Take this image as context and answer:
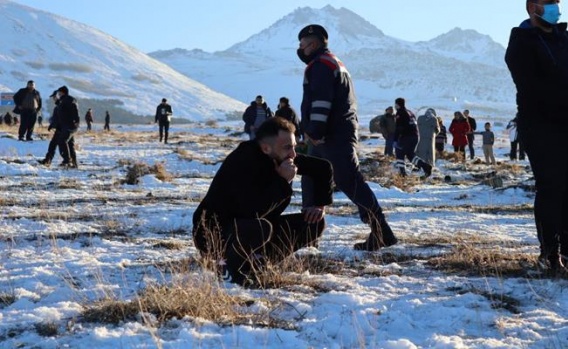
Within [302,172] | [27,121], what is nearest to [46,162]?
[27,121]

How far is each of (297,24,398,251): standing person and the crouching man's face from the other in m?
1.14

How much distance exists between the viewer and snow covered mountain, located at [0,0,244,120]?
97500mm

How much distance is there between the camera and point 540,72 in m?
3.74

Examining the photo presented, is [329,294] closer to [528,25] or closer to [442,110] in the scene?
[528,25]

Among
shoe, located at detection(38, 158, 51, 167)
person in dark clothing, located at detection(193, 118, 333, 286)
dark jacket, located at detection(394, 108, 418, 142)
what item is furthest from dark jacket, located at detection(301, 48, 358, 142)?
shoe, located at detection(38, 158, 51, 167)

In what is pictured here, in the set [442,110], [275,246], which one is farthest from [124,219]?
[442,110]

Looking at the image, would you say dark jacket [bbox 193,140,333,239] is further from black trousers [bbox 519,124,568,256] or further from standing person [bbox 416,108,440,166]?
standing person [bbox 416,108,440,166]

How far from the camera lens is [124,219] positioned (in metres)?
5.87

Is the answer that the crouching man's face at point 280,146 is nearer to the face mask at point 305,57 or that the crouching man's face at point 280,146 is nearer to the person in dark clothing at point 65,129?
the face mask at point 305,57

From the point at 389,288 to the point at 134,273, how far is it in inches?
55.3

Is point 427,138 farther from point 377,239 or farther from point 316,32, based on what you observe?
point 377,239

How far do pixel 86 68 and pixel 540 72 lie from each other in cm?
11342

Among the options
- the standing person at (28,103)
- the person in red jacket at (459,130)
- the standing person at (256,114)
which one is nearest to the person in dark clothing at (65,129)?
the standing person at (256,114)

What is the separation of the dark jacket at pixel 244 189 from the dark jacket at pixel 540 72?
1511 mm
